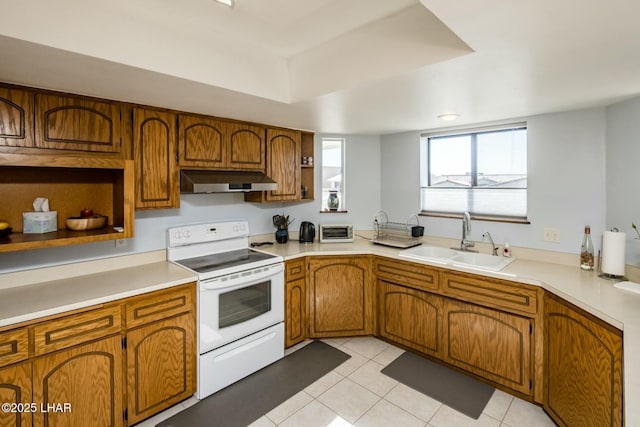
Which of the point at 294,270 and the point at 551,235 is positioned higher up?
the point at 551,235

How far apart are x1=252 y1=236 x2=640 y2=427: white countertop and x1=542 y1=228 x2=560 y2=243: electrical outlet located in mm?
191

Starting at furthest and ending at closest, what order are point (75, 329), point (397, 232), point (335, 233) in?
1. point (397, 232)
2. point (335, 233)
3. point (75, 329)

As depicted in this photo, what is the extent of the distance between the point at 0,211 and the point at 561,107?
3.75 m

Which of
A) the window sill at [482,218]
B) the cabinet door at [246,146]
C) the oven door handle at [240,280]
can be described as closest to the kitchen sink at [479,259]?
the window sill at [482,218]

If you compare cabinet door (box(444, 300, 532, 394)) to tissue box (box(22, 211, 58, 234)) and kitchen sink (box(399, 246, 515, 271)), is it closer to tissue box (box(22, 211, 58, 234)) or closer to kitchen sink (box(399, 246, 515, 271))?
kitchen sink (box(399, 246, 515, 271))

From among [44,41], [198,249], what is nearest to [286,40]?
[44,41]

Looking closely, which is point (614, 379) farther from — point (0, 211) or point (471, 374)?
point (0, 211)

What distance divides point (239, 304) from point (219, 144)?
4.29ft

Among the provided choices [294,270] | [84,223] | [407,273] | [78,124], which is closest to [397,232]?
[407,273]

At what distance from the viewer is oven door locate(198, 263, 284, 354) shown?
2.20 metres

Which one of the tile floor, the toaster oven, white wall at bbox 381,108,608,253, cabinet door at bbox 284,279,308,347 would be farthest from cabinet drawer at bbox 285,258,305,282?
white wall at bbox 381,108,608,253

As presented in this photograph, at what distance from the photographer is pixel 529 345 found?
6.90 feet

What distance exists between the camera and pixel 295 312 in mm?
2824

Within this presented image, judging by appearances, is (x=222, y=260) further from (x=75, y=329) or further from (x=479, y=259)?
(x=479, y=259)
